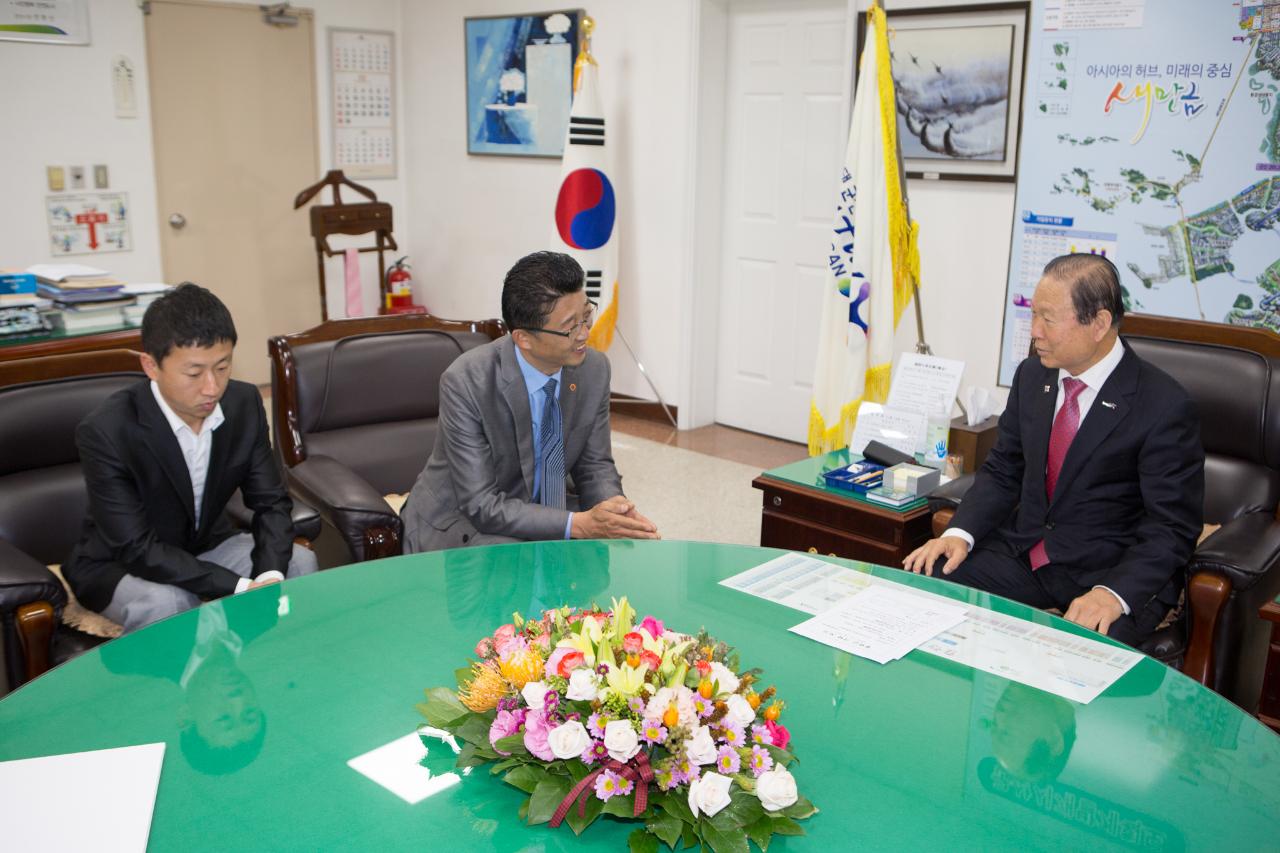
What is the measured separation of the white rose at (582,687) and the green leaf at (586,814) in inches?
4.7

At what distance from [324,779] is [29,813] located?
35 cm

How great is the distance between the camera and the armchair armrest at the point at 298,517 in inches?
110

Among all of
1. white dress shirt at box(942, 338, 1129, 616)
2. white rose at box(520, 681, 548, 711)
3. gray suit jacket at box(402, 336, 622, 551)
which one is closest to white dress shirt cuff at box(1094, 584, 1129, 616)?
white dress shirt at box(942, 338, 1129, 616)

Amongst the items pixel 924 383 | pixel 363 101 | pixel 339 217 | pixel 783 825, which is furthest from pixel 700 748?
pixel 363 101

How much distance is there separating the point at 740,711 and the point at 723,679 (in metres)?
0.05

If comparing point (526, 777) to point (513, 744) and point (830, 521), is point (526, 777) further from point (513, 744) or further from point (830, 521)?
point (830, 521)

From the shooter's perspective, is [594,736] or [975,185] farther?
[975,185]

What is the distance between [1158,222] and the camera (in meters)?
4.15

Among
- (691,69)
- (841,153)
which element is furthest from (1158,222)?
(691,69)

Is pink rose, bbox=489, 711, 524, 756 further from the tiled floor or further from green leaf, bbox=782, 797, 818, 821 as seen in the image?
the tiled floor

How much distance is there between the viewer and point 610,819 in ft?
4.58

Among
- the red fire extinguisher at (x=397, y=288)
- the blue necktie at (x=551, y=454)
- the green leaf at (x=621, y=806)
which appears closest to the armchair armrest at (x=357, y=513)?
the blue necktie at (x=551, y=454)

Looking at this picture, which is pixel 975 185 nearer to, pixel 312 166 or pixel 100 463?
pixel 100 463

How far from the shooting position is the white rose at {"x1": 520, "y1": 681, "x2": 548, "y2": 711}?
1.37 m
